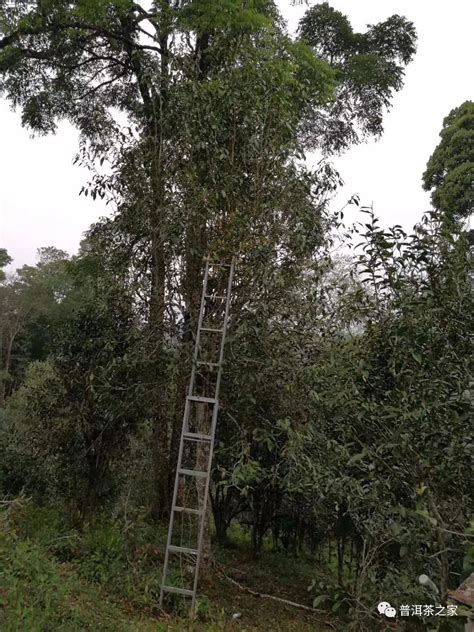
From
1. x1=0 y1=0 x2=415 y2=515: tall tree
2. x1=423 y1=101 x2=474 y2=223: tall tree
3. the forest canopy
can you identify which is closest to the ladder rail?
the forest canopy

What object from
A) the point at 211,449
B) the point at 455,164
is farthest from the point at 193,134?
the point at 455,164

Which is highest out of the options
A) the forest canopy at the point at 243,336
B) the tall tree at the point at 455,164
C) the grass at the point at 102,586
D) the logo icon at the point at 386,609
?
the tall tree at the point at 455,164

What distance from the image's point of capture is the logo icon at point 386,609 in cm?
257

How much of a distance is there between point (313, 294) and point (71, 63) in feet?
18.7

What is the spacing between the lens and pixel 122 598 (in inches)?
166

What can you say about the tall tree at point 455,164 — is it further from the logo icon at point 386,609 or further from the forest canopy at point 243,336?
the logo icon at point 386,609

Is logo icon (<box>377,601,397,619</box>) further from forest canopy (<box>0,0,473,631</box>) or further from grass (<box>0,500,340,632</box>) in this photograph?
grass (<box>0,500,340,632</box>)

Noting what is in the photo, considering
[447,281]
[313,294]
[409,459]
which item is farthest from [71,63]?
[409,459]

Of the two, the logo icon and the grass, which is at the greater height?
the logo icon

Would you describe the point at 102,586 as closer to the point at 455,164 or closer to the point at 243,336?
the point at 243,336

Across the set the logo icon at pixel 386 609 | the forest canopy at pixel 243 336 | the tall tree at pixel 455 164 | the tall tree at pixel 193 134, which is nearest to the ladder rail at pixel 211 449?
the forest canopy at pixel 243 336

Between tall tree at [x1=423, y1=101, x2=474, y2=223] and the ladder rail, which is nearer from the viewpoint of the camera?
the ladder rail

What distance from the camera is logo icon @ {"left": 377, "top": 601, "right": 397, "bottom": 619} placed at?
2572 millimetres

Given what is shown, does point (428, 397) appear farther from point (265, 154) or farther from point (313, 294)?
point (265, 154)
